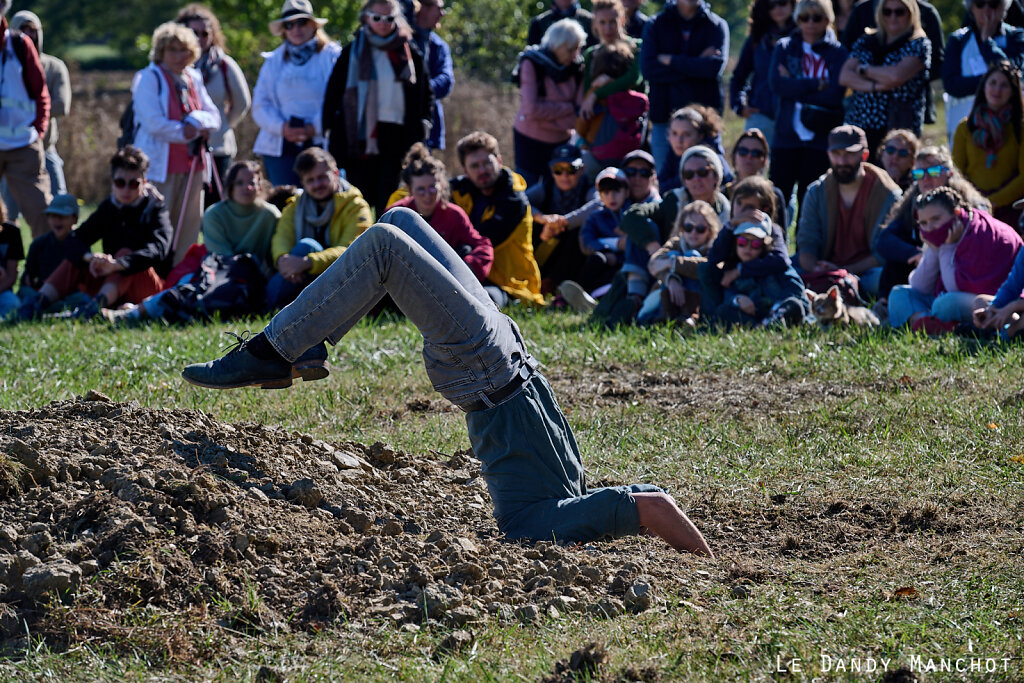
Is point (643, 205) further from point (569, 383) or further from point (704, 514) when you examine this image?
point (704, 514)

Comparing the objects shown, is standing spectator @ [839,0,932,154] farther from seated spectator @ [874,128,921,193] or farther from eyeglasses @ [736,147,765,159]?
eyeglasses @ [736,147,765,159]

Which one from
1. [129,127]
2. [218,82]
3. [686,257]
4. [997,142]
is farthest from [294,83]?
[997,142]

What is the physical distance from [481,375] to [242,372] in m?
0.93

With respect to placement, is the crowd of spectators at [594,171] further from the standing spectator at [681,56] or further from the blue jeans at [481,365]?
the blue jeans at [481,365]

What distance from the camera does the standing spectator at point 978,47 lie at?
1046 centimetres

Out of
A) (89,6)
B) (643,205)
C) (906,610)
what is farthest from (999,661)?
(89,6)

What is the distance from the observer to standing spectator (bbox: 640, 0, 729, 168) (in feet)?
38.4

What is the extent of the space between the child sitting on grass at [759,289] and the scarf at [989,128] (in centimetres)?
210

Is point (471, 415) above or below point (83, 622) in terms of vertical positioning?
above

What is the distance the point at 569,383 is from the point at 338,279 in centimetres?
328

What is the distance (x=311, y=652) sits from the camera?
400 cm

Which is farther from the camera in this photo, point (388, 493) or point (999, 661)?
point (388, 493)

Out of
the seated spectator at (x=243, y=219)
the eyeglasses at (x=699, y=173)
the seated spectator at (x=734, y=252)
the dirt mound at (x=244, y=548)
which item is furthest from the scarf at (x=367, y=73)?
the dirt mound at (x=244, y=548)

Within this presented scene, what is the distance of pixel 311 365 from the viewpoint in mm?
5070
